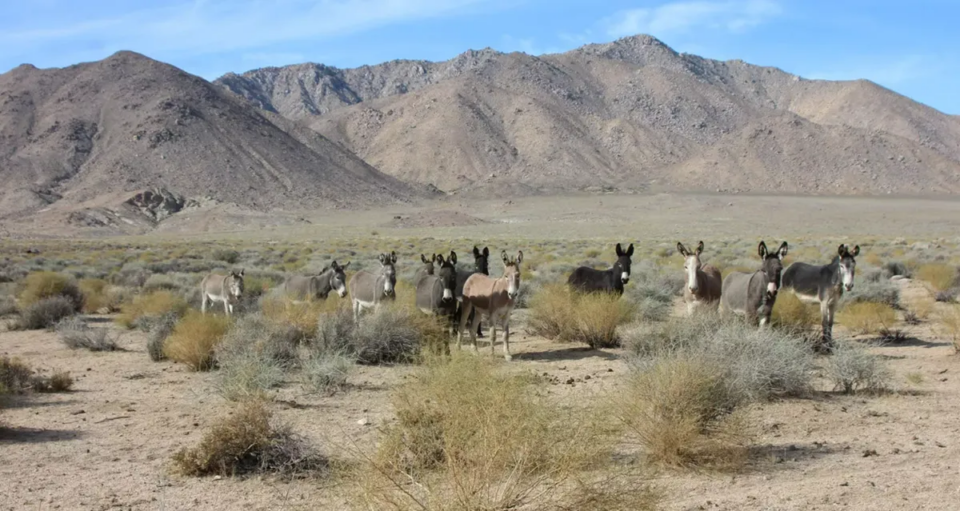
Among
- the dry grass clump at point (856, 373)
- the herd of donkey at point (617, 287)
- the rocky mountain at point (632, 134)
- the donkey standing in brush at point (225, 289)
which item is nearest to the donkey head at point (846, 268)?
the herd of donkey at point (617, 287)

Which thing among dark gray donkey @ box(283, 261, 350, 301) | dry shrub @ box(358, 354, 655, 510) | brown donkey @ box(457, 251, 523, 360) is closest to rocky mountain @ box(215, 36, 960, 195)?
dark gray donkey @ box(283, 261, 350, 301)

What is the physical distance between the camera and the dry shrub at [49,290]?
21.2m

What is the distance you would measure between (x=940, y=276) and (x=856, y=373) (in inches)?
591

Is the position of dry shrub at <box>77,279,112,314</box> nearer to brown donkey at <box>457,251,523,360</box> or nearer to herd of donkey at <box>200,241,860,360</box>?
herd of donkey at <box>200,241,860,360</box>

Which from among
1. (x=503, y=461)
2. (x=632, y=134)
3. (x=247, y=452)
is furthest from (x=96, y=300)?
(x=632, y=134)

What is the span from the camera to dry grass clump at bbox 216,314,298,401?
32.4 feet

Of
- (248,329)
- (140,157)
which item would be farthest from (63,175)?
(248,329)

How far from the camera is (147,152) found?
4141 inches

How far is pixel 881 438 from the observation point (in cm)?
849

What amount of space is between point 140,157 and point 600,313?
3996 inches

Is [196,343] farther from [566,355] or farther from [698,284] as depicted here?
[698,284]

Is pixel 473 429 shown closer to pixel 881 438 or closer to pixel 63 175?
pixel 881 438

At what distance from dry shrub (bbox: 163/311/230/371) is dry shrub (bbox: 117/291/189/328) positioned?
176 inches

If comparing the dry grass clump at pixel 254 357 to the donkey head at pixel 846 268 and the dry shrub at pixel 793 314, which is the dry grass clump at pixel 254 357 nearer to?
the dry shrub at pixel 793 314
